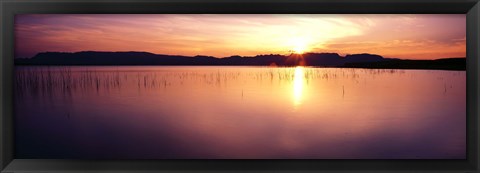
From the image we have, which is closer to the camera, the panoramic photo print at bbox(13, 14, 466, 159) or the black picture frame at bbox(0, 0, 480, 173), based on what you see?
the black picture frame at bbox(0, 0, 480, 173)

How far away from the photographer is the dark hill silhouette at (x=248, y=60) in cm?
262

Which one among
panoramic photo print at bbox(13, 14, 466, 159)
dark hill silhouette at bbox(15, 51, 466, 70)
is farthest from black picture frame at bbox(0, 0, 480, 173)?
dark hill silhouette at bbox(15, 51, 466, 70)

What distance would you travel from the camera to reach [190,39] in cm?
263

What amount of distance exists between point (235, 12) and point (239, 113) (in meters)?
0.62

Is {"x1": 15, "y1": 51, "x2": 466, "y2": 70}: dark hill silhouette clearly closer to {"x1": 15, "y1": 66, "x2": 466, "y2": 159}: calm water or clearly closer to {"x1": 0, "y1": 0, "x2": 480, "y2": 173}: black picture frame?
{"x1": 15, "y1": 66, "x2": 466, "y2": 159}: calm water

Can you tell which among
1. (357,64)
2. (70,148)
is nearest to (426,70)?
(357,64)

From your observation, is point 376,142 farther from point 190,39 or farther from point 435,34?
point 190,39

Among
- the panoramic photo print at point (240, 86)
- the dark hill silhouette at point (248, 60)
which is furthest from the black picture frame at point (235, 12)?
the dark hill silhouette at point (248, 60)

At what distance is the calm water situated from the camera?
254cm

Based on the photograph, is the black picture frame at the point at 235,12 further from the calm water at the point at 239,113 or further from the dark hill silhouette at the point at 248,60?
the dark hill silhouette at the point at 248,60

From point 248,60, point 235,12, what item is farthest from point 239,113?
point 235,12

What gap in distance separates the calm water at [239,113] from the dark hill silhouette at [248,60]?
0.04 metres

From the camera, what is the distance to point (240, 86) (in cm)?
279

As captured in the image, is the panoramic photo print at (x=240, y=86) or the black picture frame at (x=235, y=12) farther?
the panoramic photo print at (x=240, y=86)
